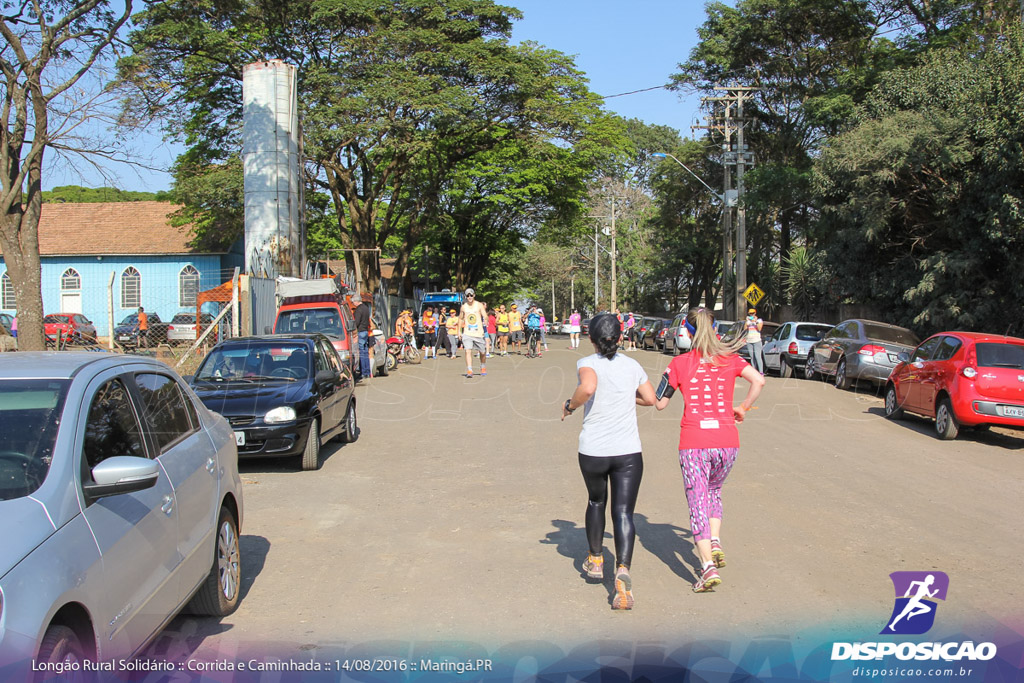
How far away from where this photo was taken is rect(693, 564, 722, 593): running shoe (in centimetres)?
524

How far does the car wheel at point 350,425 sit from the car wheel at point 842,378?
37.5ft

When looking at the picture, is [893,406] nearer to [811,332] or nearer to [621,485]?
[811,332]

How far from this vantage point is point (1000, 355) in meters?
11.8

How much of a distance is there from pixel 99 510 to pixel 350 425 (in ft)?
26.7

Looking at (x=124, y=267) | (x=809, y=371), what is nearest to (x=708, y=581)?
(x=809, y=371)

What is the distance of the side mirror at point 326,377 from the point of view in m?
10.1

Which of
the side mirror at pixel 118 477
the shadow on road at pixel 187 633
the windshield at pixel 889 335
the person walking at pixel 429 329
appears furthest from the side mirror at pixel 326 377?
the person walking at pixel 429 329

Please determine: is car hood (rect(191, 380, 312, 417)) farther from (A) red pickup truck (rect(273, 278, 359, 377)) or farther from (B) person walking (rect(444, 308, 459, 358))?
(B) person walking (rect(444, 308, 459, 358))

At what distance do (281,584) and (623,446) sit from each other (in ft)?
8.02

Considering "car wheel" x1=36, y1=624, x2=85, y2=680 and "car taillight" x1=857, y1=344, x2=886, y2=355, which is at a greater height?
"car taillight" x1=857, y1=344, x2=886, y2=355

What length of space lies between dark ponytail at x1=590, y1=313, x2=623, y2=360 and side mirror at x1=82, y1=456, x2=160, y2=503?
2670 mm

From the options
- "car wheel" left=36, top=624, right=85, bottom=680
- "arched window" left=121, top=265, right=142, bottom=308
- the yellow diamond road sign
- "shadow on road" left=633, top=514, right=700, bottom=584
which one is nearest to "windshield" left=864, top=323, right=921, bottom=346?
"shadow on road" left=633, top=514, right=700, bottom=584

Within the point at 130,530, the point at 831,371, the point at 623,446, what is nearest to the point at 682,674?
the point at 623,446

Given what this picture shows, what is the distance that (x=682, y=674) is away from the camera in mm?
4160
